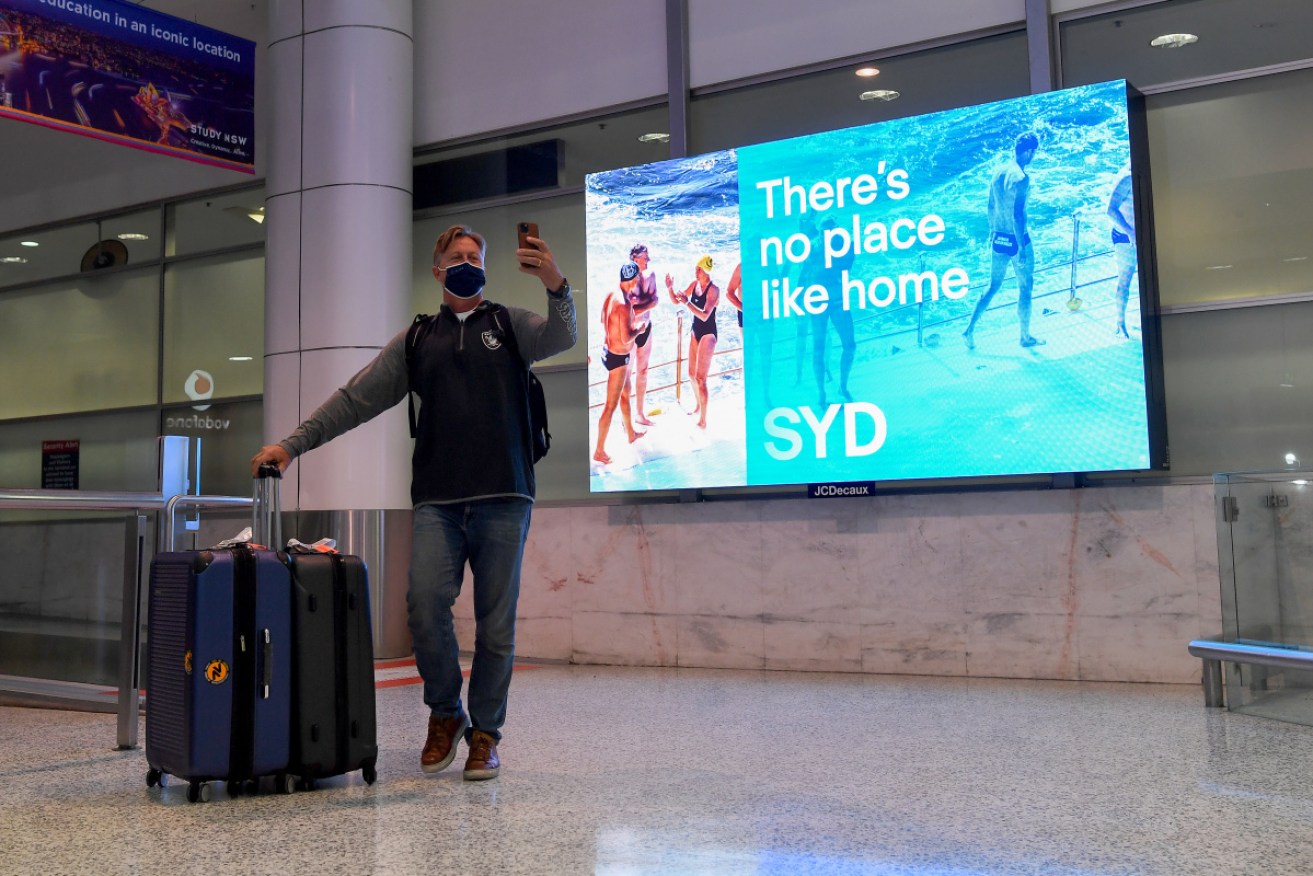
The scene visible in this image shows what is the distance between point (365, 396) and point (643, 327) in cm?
378

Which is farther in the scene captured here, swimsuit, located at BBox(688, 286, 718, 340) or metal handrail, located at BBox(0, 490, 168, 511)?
swimsuit, located at BBox(688, 286, 718, 340)

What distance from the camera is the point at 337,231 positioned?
27.6ft

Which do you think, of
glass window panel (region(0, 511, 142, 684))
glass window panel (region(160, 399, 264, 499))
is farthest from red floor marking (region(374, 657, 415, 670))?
glass window panel (region(160, 399, 264, 499))

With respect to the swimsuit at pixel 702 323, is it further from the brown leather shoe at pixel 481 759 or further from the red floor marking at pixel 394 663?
the brown leather shoe at pixel 481 759

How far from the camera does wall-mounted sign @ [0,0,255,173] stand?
6.99m

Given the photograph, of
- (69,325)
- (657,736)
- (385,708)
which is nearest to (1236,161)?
(657,736)

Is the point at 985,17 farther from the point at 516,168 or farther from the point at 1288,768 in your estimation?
the point at 1288,768

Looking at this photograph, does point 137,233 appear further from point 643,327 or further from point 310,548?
point 310,548

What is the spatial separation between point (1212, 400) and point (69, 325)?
9596 mm

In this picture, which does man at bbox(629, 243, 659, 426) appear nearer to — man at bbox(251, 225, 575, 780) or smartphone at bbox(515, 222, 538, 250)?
man at bbox(251, 225, 575, 780)

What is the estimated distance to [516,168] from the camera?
8484 mm

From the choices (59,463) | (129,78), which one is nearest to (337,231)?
(129,78)

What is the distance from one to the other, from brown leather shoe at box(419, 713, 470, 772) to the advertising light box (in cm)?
350

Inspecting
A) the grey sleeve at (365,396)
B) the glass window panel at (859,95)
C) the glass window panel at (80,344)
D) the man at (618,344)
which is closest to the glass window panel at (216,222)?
the glass window panel at (80,344)
